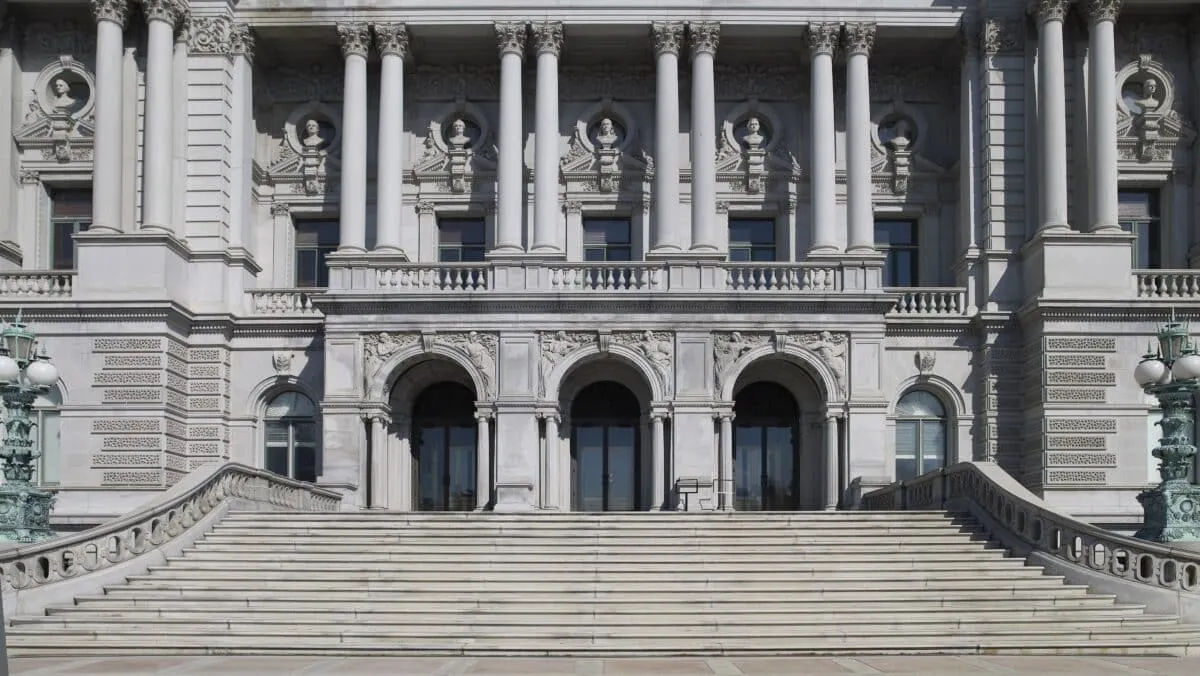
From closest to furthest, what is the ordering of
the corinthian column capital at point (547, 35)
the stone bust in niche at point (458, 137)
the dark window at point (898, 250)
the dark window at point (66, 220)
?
1. the corinthian column capital at point (547, 35)
2. the dark window at point (66, 220)
3. the stone bust in niche at point (458, 137)
4. the dark window at point (898, 250)

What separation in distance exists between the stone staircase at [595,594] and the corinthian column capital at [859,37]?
1702cm

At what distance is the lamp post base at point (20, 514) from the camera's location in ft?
80.8

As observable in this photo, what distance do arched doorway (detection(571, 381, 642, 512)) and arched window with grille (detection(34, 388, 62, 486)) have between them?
13282 millimetres

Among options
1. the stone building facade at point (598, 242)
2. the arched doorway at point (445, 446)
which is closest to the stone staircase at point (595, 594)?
the stone building facade at point (598, 242)

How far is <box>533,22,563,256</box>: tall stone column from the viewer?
40438 mm

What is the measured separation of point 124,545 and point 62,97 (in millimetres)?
20546

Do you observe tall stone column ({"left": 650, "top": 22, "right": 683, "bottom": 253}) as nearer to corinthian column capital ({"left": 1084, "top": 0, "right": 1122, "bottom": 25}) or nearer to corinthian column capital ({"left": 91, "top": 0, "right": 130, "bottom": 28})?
corinthian column capital ({"left": 1084, "top": 0, "right": 1122, "bottom": 25})

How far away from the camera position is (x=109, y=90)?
39.4 meters

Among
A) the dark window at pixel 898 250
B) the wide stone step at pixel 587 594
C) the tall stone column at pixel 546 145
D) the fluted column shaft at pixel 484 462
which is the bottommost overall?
the wide stone step at pixel 587 594

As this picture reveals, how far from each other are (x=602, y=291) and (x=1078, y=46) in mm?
15004

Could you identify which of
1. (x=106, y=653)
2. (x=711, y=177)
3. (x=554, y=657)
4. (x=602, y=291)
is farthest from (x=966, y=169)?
(x=106, y=653)

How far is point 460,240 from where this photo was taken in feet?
144

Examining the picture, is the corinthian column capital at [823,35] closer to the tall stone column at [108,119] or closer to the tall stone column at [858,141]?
the tall stone column at [858,141]

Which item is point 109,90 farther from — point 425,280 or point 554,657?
point 554,657
